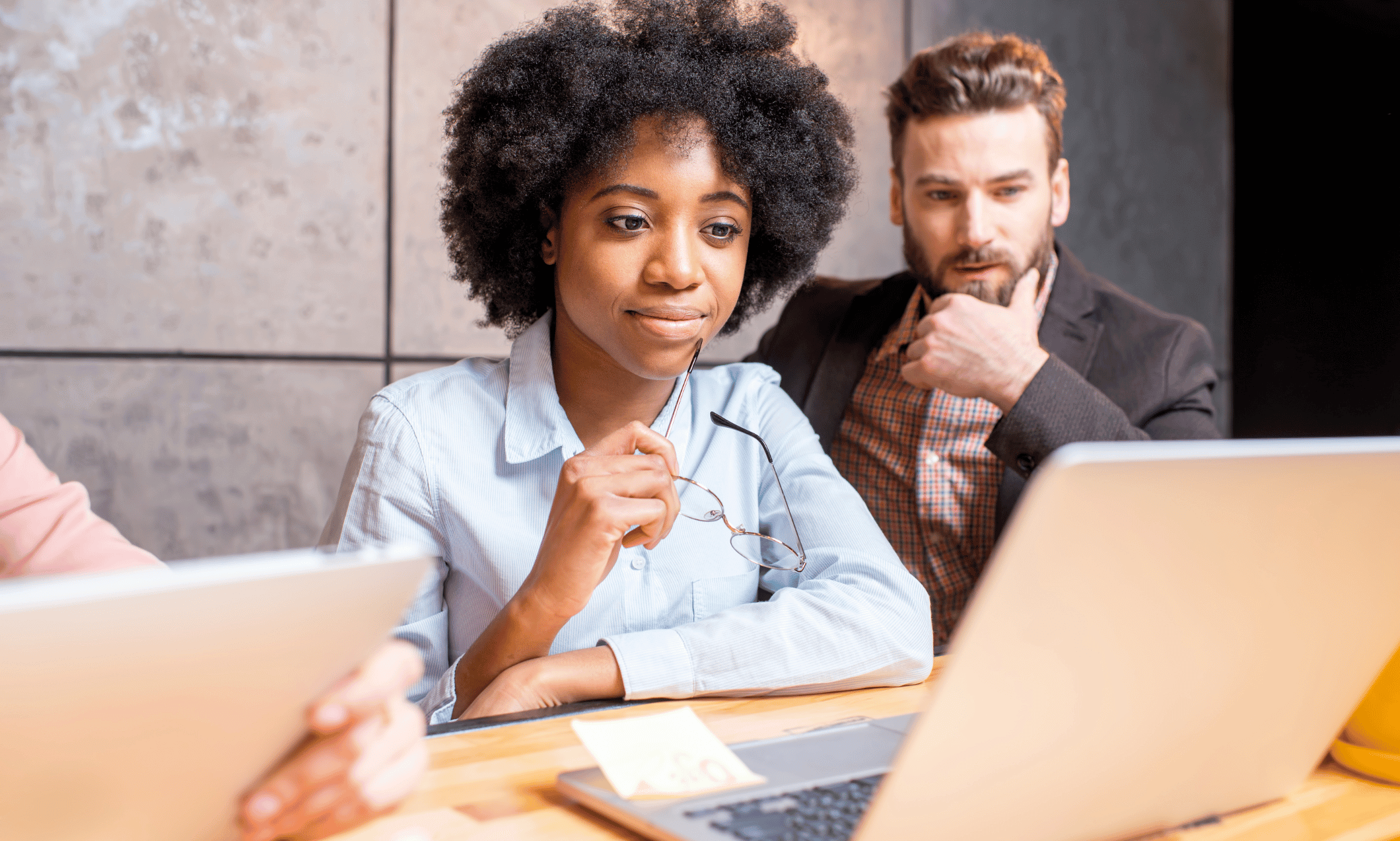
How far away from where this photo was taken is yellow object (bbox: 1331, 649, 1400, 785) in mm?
783

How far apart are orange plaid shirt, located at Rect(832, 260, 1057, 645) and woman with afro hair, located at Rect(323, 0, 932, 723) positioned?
44 centimetres

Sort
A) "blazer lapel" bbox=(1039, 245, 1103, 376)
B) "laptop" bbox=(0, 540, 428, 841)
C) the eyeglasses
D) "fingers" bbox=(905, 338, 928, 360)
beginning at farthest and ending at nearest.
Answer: "blazer lapel" bbox=(1039, 245, 1103, 376), "fingers" bbox=(905, 338, 928, 360), the eyeglasses, "laptop" bbox=(0, 540, 428, 841)

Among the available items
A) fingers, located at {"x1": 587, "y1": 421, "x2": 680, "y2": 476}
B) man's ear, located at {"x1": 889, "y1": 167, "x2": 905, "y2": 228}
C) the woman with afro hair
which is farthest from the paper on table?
man's ear, located at {"x1": 889, "y1": 167, "x2": 905, "y2": 228}

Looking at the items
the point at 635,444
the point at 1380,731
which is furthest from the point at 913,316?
the point at 1380,731

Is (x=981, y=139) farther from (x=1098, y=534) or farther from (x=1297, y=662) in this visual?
(x=1098, y=534)

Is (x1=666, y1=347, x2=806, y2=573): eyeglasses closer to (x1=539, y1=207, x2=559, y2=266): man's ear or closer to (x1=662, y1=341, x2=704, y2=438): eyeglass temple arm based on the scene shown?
(x1=662, y1=341, x2=704, y2=438): eyeglass temple arm

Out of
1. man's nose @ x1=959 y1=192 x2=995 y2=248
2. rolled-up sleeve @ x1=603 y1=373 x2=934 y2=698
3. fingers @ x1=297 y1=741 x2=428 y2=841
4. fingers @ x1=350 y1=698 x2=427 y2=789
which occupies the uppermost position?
man's nose @ x1=959 y1=192 x2=995 y2=248

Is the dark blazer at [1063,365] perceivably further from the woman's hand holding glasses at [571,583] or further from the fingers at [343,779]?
the fingers at [343,779]

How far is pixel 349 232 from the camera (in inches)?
89.8

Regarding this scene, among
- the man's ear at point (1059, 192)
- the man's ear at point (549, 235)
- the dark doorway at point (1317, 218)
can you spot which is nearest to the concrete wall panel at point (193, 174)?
the man's ear at point (549, 235)

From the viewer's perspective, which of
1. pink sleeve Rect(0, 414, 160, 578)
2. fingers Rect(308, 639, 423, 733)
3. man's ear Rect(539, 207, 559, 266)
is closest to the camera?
fingers Rect(308, 639, 423, 733)

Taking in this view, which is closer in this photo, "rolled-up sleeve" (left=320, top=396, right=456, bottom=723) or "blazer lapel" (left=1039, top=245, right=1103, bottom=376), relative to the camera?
"rolled-up sleeve" (left=320, top=396, right=456, bottom=723)

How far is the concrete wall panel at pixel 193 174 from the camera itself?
77.1 inches

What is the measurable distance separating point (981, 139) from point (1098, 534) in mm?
1625
